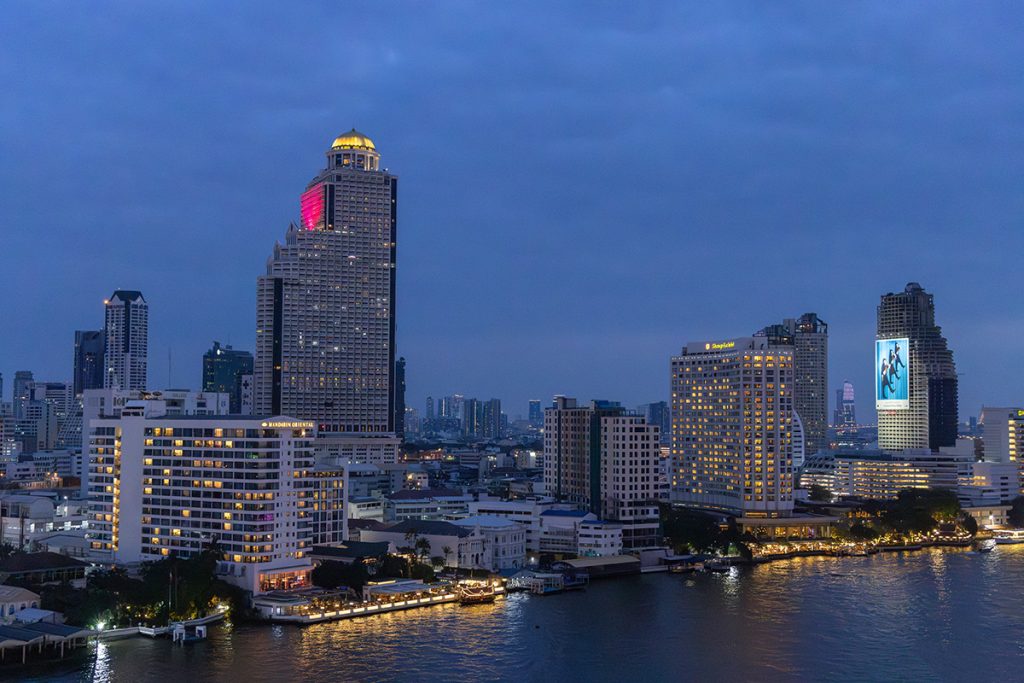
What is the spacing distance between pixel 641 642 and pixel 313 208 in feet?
318

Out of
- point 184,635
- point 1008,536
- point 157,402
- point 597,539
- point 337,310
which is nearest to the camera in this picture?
point 184,635

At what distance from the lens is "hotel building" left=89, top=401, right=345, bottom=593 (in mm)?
64875

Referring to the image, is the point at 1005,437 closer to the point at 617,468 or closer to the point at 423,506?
the point at 617,468

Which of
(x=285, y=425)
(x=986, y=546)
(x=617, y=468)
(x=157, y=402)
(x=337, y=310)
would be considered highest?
(x=337, y=310)

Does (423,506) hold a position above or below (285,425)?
below

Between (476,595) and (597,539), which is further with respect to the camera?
(597,539)

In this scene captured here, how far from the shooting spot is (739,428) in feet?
355

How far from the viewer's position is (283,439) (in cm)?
6650

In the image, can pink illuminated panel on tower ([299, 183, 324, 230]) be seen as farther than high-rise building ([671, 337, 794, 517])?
Yes

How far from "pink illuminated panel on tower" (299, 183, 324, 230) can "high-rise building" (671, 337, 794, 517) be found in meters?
50.9

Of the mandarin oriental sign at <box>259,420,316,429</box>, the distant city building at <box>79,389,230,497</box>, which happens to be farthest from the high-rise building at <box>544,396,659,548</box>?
the mandarin oriental sign at <box>259,420,316,429</box>

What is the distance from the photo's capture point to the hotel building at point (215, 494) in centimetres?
6488

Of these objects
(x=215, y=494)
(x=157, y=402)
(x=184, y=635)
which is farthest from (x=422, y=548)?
(x=184, y=635)

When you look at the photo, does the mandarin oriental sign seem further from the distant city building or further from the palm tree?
the palm tree
